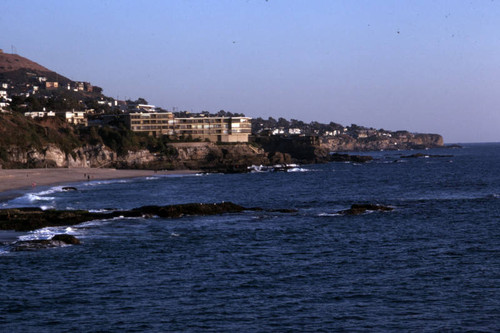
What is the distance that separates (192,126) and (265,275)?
6226 inches

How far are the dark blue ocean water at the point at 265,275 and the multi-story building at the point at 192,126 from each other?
127 metres

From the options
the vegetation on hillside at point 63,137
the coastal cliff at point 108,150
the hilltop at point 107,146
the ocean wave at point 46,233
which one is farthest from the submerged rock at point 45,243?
the vegetation on hillside at point 63,137

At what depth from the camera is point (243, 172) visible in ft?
445

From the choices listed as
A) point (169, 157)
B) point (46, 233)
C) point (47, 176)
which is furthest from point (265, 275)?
point (169, 157)

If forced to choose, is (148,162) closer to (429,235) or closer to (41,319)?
(429,235)

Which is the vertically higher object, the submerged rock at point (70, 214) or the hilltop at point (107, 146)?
the hilltop at point (107, 146)

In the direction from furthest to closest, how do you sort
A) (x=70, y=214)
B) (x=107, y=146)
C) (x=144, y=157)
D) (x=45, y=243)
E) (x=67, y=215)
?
(x=144, y=157) < (x=107, y=146) < (x=70, y=214) < (x=67, y=215) < (x=45, y=243)

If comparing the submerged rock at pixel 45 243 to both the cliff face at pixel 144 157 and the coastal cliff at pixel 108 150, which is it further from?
the cliff face at pixel 144 157

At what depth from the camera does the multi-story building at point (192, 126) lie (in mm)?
177125

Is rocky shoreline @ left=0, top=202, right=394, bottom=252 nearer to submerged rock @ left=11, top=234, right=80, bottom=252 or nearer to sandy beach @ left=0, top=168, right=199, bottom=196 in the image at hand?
submerged rock @ left=11, top=234, right=80, bottom=252

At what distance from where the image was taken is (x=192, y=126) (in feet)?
608

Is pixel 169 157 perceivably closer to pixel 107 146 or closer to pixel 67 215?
pixel 107 146

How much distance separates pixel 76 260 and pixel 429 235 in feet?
75.9

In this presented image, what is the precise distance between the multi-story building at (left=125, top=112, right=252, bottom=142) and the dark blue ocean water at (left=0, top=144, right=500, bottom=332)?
127139 millimetres
